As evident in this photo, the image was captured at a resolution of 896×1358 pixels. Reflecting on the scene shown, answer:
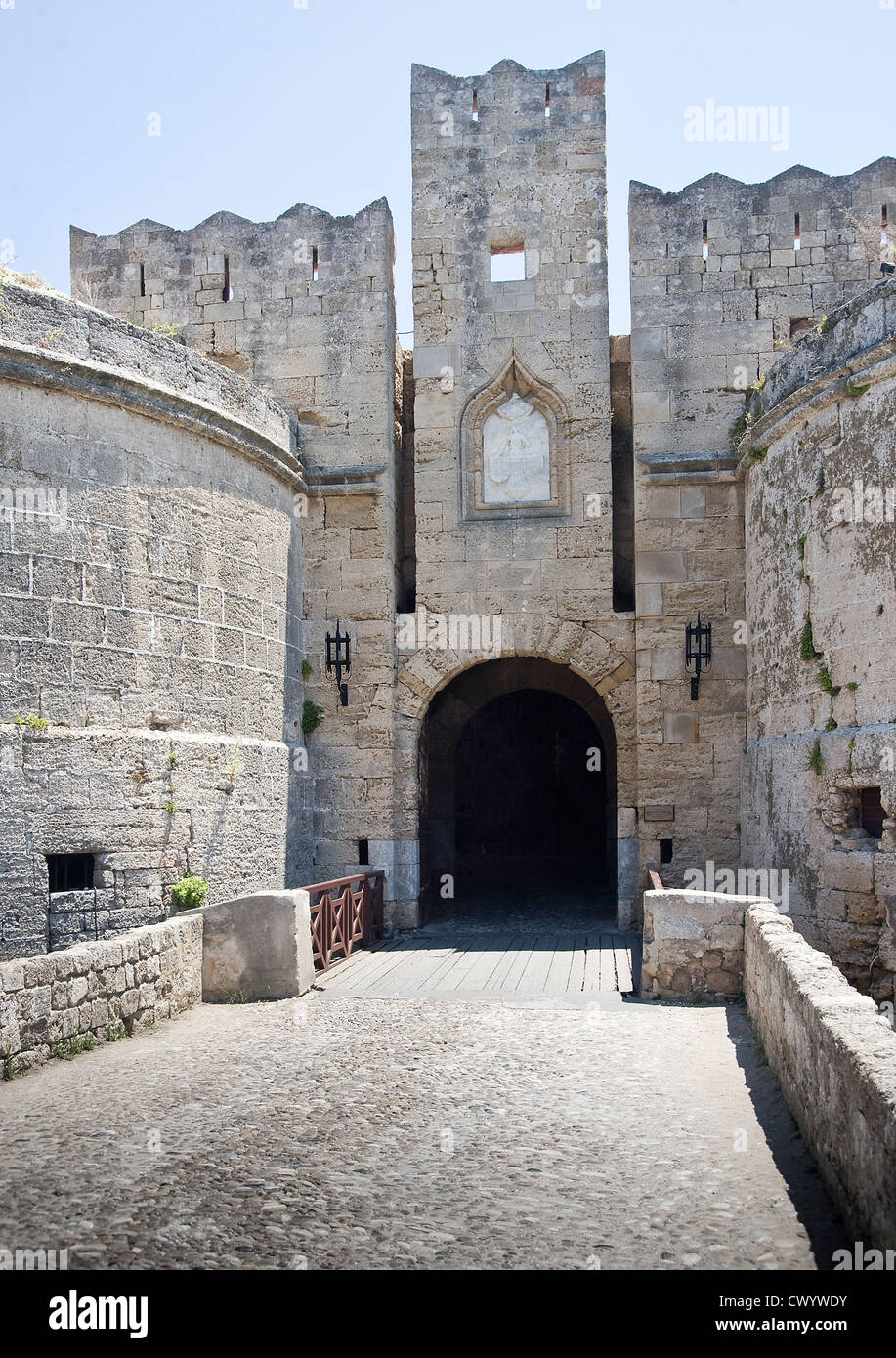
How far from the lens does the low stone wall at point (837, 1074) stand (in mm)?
3170

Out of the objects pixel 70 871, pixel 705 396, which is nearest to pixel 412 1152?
pixel 70 871

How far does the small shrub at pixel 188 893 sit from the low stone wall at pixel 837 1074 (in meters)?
4.46

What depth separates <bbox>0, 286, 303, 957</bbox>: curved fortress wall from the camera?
7.61 meters

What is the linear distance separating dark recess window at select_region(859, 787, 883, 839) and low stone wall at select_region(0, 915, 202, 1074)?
4945 mm

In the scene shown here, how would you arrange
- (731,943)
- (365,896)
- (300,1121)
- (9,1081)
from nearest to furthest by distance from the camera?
(300,1121) < (9,1081) < (731,943) < (365,896)

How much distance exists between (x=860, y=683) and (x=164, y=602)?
529cm

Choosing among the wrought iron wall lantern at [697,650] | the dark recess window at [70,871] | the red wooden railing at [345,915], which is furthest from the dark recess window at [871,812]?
the dark recess window at [70,871]

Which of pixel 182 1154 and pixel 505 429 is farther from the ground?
pixel 505 429

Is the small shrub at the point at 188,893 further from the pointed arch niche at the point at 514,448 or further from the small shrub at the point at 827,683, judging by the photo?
the small shrub at the point at 827,683

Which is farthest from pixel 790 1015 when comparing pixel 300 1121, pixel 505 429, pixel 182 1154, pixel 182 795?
pixel 505 429

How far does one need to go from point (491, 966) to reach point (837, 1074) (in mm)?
5272

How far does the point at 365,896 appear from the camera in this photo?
10156 mm

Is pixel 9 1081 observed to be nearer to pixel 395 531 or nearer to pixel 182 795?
pixel 182 795

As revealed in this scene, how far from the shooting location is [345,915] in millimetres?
9312
